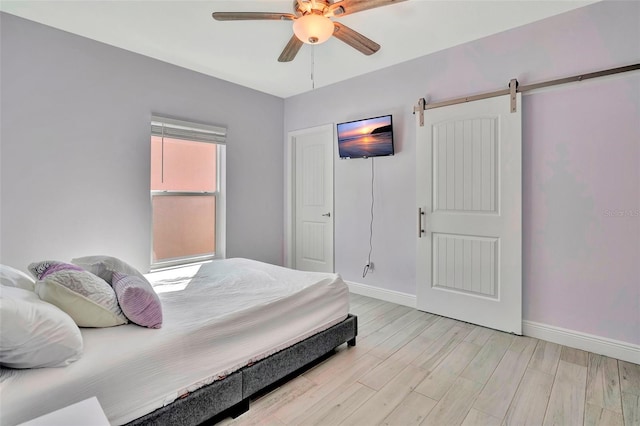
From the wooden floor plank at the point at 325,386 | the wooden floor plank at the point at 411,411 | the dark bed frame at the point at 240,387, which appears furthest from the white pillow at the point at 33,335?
the wooden floor plank at the point at 411,411

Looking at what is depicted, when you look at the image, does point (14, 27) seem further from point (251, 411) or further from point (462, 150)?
point (462, 150)

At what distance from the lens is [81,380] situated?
1.23 metres

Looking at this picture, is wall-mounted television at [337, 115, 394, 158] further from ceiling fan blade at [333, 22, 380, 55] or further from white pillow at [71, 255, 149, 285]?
white pillow at [71, 255, 149, 285]

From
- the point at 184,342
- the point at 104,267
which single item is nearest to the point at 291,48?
the point at 104,267

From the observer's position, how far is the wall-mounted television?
3557mm

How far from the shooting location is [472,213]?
Result: 119 inches

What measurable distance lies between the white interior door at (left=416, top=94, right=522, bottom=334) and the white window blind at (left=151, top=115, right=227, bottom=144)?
2.37 metres

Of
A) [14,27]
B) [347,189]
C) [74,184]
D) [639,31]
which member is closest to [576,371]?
[639,31]

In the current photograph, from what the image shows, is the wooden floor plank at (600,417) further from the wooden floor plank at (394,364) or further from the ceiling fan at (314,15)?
the ceiling fan at (314,15)

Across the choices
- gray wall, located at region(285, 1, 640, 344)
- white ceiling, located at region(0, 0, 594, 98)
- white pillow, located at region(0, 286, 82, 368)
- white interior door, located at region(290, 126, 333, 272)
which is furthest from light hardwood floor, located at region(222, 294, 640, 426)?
white ceiling, located at region(0, 0, 594, 98)

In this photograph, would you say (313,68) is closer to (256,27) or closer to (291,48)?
(256,27)

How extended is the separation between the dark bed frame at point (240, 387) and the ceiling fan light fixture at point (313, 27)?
6.51 feet

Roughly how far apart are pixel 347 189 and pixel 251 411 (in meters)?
2.77

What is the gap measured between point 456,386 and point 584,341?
4.36ft
